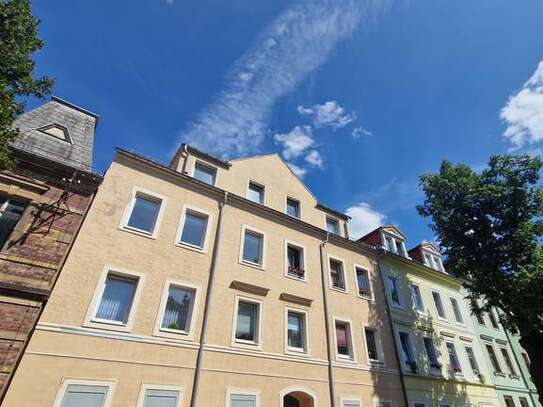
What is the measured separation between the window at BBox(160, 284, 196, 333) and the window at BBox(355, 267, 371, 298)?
10570 mm

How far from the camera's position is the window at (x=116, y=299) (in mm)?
10617

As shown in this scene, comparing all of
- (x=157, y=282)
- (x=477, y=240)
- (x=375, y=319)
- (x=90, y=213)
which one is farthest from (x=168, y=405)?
(x=477, y=240)

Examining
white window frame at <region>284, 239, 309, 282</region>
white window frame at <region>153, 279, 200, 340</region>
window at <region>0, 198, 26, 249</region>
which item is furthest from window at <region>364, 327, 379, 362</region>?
window at <region>0, 198, 26, 249</region>

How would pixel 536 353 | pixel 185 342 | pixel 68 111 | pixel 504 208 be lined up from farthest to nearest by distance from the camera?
1. pixel 504 208
2. pixel 536 353
3. pixel 68 111
4. pixel 185 342

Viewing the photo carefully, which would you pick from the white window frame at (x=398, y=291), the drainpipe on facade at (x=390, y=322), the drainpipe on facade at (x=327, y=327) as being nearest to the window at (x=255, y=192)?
the drainpipe on facade at (x=327, y=327)

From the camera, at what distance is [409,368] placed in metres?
17.4

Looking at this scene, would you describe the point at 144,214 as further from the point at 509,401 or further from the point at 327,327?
the point at 509,401

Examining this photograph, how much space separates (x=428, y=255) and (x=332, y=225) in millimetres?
10923

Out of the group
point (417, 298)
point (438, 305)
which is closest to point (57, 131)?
point (417, 298)

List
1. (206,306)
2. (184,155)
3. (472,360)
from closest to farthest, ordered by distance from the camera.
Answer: (206,306) < (184,155) < (472,360)

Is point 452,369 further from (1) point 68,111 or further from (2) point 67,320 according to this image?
(1) point 68,111

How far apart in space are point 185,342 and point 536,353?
20307 millimetres

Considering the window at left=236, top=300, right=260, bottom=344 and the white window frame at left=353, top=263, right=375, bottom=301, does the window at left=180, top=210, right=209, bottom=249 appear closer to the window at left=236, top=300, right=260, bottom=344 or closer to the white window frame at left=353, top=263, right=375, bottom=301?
the window at left=236, top=300, right=260, bottom=344

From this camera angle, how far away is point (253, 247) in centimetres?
1595
